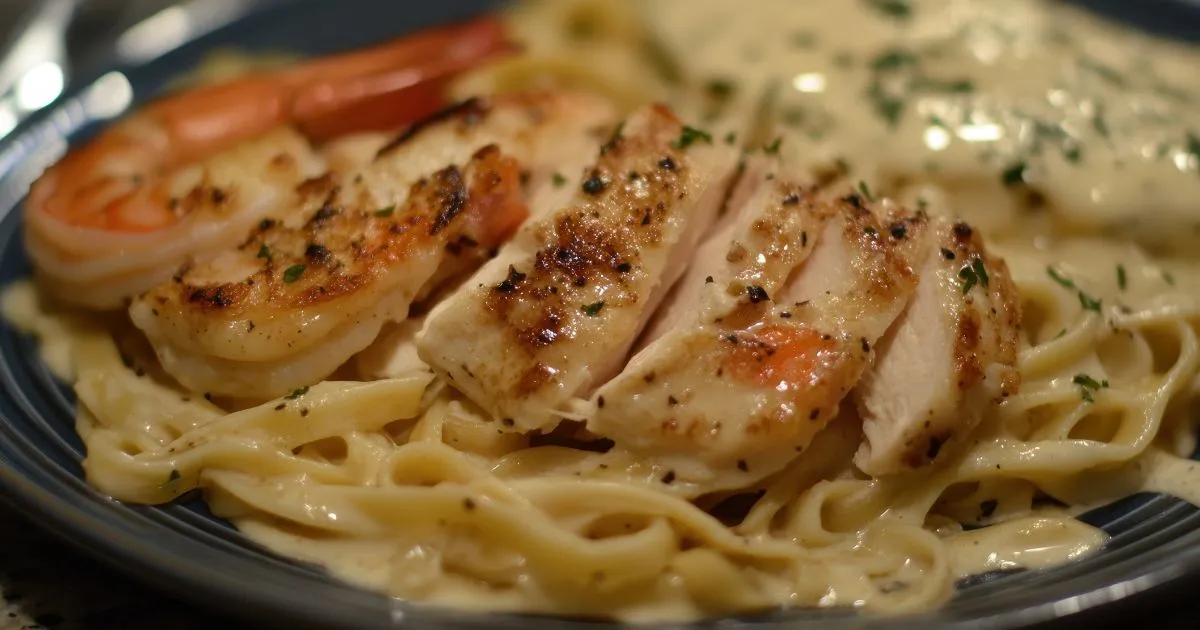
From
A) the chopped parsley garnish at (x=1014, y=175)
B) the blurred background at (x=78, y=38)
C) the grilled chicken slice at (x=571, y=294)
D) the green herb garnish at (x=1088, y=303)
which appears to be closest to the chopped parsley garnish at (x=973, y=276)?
the green herb garnish at (x=1088, y=303)

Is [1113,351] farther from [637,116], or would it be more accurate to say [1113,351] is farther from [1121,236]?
[637,116]

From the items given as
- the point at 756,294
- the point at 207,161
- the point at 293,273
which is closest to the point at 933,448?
the point at 756,294

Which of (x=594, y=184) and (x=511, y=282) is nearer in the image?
(x=511, y=282)

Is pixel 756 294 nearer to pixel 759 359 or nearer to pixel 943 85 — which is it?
pixel 759 359

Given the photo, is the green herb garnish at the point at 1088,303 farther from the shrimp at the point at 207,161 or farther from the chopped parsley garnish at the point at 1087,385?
the shrimp at the point at 207,161

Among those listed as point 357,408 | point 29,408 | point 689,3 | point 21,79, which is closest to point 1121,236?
point 689,3

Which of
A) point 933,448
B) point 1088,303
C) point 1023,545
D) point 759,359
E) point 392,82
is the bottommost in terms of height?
point 1023,545

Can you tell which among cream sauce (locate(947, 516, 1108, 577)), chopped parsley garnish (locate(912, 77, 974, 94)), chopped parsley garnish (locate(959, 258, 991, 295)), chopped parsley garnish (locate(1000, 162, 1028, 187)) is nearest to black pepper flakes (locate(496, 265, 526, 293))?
chopped parsley garnish (locate(959, 258, 991, 295))
